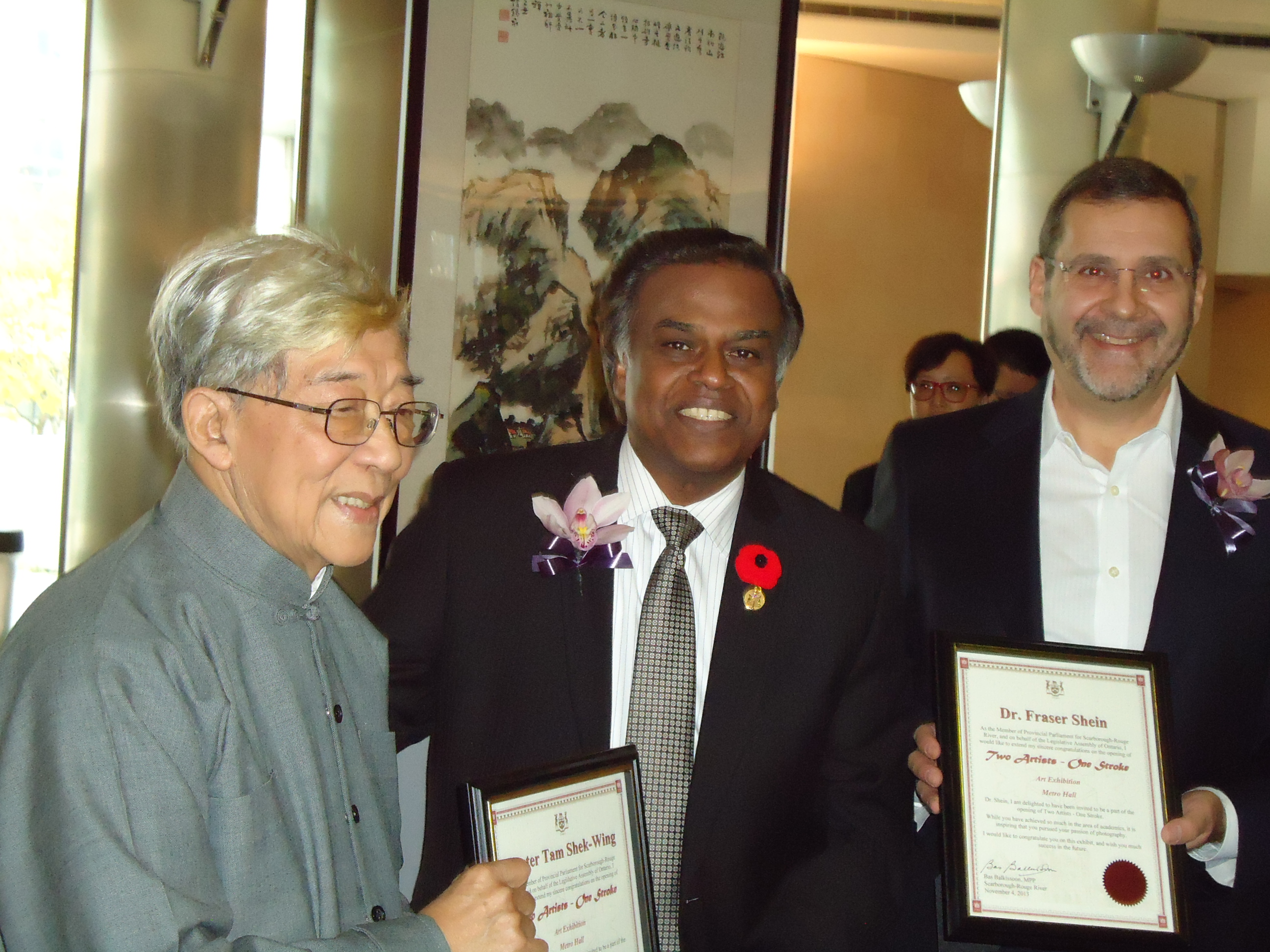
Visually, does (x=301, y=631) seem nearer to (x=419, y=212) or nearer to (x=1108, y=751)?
(x=1108, y=751)

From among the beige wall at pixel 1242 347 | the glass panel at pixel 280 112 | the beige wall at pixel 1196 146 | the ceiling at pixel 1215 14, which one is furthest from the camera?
the beige wall at pixel 1242 347

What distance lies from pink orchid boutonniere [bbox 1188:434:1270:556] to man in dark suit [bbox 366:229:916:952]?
2.15 ft

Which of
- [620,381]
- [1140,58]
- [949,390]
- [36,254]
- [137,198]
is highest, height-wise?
[1140,58]

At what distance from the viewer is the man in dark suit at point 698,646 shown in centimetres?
214

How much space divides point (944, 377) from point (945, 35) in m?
2.33

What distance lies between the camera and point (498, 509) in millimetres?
2326

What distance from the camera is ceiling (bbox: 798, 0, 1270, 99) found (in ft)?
19.8

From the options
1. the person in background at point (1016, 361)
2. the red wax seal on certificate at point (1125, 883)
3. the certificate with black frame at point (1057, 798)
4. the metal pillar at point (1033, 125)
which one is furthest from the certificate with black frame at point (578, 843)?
the metal pillar at point (1033, 125)

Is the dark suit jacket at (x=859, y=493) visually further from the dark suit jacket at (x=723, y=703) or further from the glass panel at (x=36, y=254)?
the glass panel at (x=36, y=254)

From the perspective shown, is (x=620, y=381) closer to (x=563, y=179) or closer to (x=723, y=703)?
(x=723, y=703)

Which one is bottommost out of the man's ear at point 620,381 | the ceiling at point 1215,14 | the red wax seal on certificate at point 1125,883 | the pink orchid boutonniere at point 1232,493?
the red wax seal on certificate at point 1125,883

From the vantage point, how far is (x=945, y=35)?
6094 mm

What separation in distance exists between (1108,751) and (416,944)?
4.06ft
